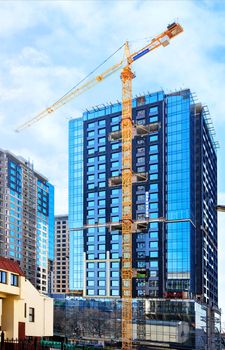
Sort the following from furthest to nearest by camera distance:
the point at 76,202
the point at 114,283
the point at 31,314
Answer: the point at 76,202 → the point at 114,283 → the point at 31,314

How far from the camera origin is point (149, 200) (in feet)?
484

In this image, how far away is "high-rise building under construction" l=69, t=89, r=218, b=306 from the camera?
14075 centimetres

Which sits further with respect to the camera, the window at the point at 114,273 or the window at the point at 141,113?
the window at the point at 141,113

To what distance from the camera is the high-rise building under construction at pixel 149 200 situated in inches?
5541

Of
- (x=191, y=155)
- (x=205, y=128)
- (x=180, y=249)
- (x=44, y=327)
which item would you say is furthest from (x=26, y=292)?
(x=205, y=128)

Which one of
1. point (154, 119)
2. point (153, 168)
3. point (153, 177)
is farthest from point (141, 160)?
point (154, 119)

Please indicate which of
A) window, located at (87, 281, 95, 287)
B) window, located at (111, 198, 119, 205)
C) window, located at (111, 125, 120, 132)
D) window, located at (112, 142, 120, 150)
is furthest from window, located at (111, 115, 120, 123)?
window, located at (87, 281, 95, 287)

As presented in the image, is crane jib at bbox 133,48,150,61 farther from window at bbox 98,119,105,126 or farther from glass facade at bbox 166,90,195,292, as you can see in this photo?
window at bbox 98,119,105,126

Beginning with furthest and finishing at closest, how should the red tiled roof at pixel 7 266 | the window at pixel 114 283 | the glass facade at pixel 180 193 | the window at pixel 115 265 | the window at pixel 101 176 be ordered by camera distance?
the window at pixel 101 176
the window at pixel 115 265
the window at pixel 114 283
the glass facade at pixel 180 193
the red tiled roof at pixel 7 266

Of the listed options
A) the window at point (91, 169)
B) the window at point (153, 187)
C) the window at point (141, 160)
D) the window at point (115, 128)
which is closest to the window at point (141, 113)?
the window at point (115, 128)

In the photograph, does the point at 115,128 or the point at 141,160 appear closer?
the point at 141,160

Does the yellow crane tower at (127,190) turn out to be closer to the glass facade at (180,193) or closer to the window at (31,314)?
the glass facade at (180,193)

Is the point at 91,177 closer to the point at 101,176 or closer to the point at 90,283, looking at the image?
the point at 101,176

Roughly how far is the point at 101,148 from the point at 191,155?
95.9ft
